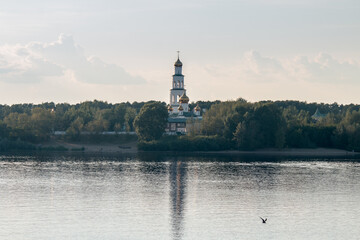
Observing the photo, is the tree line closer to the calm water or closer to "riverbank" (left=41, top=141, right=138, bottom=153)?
"riverbank" (left=41, top=141, right=138, bottom=153)

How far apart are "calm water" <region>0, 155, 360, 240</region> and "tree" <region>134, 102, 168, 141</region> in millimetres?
50299

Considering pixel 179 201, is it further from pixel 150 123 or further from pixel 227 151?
pixel 150 123

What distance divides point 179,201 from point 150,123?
326ft

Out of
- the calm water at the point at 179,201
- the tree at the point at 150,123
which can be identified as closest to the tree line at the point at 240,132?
the tree at the point at 150,123

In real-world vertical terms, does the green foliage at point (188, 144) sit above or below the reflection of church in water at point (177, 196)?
above

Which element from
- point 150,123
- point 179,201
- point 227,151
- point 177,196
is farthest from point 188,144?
point 179,201

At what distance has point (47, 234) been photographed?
5778 cm

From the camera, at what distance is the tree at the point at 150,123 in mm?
175625

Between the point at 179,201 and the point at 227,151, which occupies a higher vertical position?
the point at 227,151

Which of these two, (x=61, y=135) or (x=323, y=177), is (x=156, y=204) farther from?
(x=61, y=135)

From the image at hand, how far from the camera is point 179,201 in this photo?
77.3 meters

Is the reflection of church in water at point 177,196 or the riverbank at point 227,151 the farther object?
the riverbank at point 227,151

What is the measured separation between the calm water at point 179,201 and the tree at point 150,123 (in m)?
50.3

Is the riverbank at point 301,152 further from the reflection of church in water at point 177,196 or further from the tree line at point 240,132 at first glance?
the reflection of church in water at point 177,196
